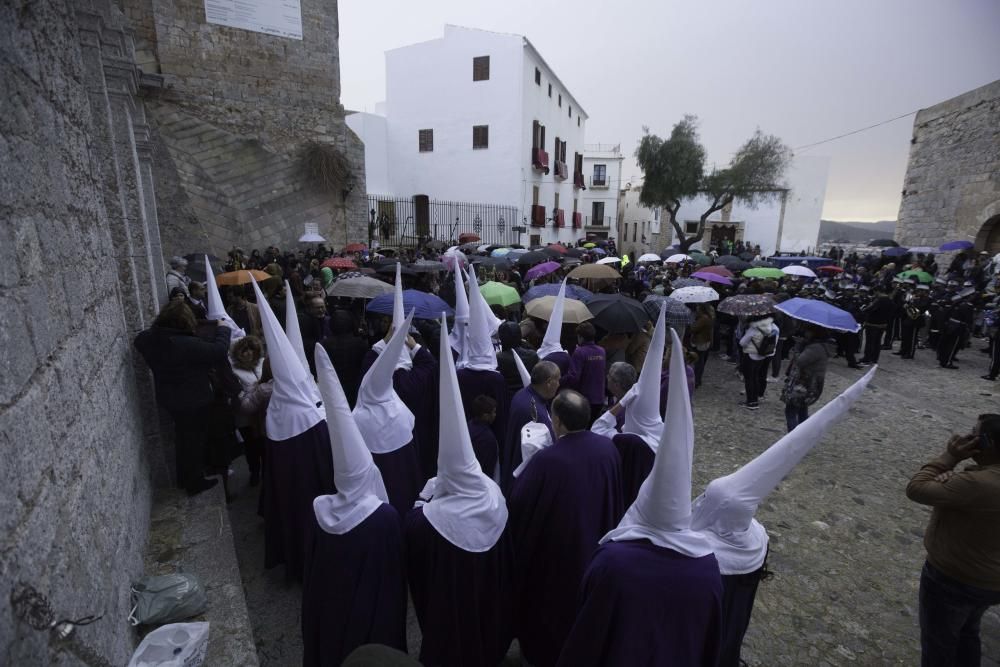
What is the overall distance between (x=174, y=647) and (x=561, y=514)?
200cm

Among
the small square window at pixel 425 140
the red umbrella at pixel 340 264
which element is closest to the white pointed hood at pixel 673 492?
the red umbrella at pixel 340 264

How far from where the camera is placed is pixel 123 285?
363 centimetres

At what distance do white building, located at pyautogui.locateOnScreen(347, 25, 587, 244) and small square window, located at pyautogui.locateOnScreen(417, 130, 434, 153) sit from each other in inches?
2.0

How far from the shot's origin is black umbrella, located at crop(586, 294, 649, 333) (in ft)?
19.4

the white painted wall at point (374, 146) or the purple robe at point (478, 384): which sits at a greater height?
the white painted wall at point (374, 146)

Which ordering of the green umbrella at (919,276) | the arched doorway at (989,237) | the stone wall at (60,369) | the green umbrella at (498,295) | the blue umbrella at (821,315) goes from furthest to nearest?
the arched doorway at (989,237) → the green umbrella at (919,276) → the green umbrella at (498,295) → the blue umbrella at (821,315) → the stone wall at (60,369)

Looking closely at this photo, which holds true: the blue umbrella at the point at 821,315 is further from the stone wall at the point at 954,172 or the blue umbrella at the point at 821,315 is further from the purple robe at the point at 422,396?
the stone wall at the point at 954,172

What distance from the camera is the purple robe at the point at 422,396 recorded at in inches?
169

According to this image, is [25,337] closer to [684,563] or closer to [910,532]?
[684,563]

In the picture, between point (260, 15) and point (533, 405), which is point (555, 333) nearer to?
point (533, 405)

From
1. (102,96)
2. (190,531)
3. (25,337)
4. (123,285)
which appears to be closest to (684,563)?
(25,337)

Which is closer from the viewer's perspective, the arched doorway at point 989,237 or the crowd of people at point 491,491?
the crowd of people at point 491,491

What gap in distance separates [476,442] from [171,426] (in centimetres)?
270

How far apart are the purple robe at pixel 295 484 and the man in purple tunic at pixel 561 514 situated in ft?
4.91
